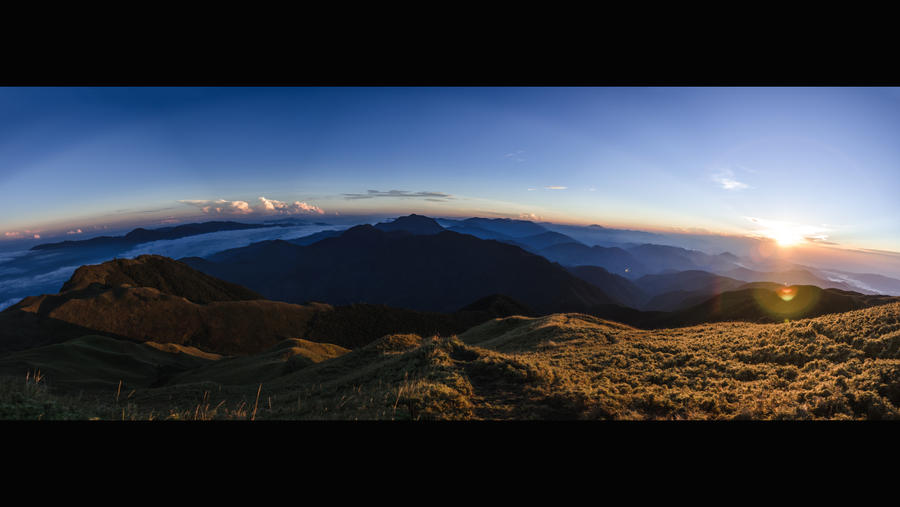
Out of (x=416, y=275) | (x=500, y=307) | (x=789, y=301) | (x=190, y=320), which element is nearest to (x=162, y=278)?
(x=190, y=320)

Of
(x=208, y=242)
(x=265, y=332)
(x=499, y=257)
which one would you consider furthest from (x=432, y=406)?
(x=208, y=242)

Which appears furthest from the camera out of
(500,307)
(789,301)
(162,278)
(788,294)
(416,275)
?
(416,275)

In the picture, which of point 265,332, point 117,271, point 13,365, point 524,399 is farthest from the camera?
point 117,271

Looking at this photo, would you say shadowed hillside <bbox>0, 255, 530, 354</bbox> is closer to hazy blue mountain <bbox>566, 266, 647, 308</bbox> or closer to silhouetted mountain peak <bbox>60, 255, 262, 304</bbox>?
silhouetted mountain peak <bbox>60, 255, 262, 304</bbox>

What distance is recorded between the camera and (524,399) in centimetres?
471

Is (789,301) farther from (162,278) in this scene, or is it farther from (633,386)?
(162,278)

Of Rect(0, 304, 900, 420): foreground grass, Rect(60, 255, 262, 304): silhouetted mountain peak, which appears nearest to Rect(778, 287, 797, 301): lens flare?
Rect(0, 304, 900, 420): foreground grass

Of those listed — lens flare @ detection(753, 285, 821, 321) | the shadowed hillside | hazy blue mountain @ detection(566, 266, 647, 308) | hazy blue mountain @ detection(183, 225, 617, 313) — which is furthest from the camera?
hazy blue mountain @ detection(566, 266, 647, 308)

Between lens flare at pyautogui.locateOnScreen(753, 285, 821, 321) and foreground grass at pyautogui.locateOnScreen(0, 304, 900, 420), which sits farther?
lens flare at pyautogui.locateOnScreen(753, 285, 821, 321)

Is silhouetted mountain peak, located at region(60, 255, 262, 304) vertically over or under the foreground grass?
under

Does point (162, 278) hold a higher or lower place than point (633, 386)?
lower

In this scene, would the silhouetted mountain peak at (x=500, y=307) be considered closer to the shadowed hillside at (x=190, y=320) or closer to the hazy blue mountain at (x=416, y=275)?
the shadowed hillside at (x=190, y=320)
